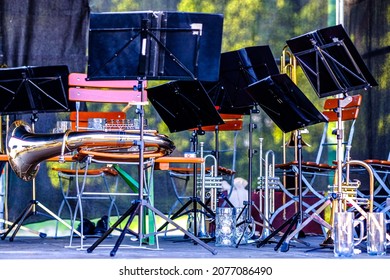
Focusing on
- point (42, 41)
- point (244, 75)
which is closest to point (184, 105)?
point (244, 75)

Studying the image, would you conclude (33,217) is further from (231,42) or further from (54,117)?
(231,42)

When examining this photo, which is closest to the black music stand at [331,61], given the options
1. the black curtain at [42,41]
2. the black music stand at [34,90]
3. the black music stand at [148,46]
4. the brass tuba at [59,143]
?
the black music stand at [148,46]

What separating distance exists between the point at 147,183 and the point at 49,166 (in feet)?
7.10

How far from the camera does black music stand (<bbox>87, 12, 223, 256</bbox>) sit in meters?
5.21

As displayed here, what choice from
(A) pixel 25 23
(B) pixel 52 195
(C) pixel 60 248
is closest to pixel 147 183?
(C) pixel 60 248

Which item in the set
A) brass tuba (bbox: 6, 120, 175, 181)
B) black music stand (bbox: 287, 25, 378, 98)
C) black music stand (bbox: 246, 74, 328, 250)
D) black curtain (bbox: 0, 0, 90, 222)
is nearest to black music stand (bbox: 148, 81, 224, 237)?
black music stand (bbox: 246, 74, 328, 250)

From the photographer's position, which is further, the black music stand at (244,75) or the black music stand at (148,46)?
the black music stand at (244,75)

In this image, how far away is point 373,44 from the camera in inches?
325

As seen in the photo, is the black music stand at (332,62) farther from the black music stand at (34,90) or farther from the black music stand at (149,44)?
the black music stand at (34,90)

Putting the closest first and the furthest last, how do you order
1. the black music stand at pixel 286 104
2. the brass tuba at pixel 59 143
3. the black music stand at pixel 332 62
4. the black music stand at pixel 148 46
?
the black music stand at pixel 148 46
the brass tuba at pixel 59 143
the black music stand at pixel 332 62
the black music stand at pixel 286 104

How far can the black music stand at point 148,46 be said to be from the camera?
521cm

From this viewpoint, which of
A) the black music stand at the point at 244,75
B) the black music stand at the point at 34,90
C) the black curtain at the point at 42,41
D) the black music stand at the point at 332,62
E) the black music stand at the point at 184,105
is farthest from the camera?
the black curtain at the point at 42,41

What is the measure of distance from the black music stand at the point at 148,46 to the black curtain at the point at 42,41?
3.08 meters

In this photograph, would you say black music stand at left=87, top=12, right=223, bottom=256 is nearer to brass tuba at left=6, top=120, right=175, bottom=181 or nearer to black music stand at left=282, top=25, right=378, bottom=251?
brass tuba at left=6, top=120, right=175, bottom=181
